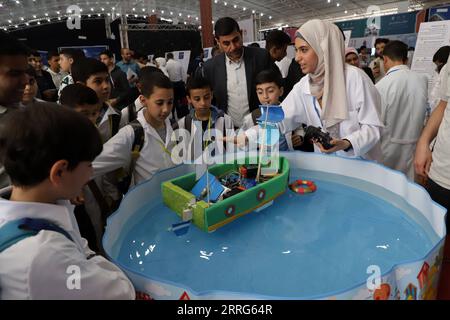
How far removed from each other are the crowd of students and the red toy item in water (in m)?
0.18

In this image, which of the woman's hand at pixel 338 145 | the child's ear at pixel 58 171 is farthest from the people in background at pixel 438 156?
the child's ear at pixel 58 171

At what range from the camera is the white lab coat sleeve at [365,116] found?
66.3 inches

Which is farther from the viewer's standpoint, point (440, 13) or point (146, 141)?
point (440, 13)

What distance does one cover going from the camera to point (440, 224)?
1.05m

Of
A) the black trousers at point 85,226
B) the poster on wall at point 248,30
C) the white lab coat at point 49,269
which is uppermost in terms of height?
the poster on wall at point 248,30

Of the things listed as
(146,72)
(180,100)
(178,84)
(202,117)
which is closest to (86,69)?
(146,72)

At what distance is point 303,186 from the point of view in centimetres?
158

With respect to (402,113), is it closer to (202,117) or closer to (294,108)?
(294,108)

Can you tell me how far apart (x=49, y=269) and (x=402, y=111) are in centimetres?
301

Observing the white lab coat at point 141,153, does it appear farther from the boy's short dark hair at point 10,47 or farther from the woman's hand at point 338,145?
the woman's hand at point 338,145

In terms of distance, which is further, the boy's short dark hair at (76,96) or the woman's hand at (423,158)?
the boy's short dark hair at (76,96)

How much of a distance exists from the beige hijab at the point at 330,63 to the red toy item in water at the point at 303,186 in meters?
0.42

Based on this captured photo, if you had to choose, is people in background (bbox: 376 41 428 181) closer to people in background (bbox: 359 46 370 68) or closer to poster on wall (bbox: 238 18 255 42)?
poster on wall (bbox: 238 18 255 42)
